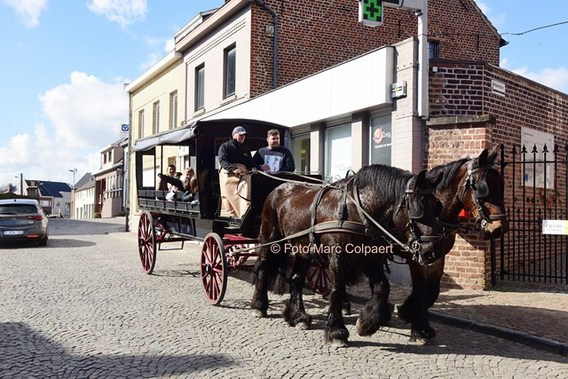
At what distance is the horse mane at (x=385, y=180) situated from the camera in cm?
536

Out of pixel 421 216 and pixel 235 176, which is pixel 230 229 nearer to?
pixel 235 176

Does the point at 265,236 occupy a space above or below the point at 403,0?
below

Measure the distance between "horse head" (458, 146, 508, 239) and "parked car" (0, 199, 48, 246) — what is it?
14.4 metres

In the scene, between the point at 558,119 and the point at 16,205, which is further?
the point at 16,205

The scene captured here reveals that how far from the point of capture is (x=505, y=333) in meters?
5.98

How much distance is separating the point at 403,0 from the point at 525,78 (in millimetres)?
2716

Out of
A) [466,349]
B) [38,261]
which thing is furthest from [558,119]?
[38,261]

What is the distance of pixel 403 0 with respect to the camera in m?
9.16

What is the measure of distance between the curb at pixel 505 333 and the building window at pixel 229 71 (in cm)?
1101

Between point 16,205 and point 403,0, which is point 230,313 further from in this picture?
point 16,205

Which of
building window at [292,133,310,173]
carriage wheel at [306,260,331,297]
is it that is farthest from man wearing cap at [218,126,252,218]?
building window at [292,133,310,173]

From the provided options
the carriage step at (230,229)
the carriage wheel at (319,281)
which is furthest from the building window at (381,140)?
the carriage step at (230,229)

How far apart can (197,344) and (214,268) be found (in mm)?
2208

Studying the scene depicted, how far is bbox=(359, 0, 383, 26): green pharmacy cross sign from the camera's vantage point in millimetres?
8953
